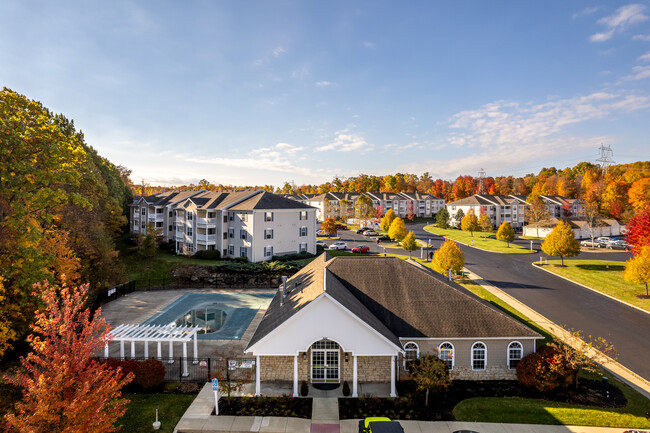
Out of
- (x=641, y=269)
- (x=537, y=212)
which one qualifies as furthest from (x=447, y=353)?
(x=537, y=212)

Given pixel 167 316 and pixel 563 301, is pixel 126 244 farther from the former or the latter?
pixel 563 301

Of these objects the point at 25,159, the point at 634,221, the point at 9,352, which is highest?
the point at 25,159

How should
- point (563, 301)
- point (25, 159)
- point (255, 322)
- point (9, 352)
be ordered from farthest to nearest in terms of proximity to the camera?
point (563, 301) → point (255, 322) → point (9, 352) → point (25, 159)

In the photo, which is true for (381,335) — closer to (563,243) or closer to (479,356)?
(479,356)

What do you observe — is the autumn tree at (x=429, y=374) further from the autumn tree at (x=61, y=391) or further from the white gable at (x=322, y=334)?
the autumn tree at (x=61, y=391)

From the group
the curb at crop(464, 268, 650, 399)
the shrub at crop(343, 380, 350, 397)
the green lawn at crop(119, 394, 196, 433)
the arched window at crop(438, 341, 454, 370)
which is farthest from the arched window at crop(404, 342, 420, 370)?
the green lawn at crop(119, 394, 196, 433)

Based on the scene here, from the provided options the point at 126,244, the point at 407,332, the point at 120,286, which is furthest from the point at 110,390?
the point at 126,244
